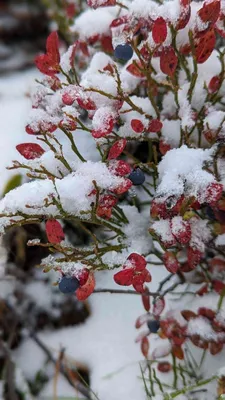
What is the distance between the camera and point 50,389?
4.91 feet

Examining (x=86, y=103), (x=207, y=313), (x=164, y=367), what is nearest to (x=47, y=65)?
(x=86, y=103)

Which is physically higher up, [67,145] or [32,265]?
[67,145]

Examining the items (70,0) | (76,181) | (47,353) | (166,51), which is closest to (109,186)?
(76,181)

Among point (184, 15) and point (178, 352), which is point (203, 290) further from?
point (184, 15)

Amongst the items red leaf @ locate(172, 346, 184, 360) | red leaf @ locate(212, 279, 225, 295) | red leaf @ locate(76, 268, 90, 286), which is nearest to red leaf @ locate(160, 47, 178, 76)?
red leaf @ locate(76, 268, 90, 286)

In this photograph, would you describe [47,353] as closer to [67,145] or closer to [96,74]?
[67,145]

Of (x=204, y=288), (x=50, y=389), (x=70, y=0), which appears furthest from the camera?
(x=70, y=0)

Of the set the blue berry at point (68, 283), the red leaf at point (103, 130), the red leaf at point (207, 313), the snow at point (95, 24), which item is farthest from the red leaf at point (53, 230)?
the snow at point (95, 24)

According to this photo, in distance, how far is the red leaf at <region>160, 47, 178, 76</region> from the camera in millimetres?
1068

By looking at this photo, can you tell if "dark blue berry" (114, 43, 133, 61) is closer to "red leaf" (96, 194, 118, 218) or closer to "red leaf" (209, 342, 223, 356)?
"red leaf" (96, 194, 118, 218)

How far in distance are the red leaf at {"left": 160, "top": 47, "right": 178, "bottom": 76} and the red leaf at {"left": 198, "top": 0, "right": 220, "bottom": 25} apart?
95 mm

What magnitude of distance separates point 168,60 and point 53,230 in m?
0.45

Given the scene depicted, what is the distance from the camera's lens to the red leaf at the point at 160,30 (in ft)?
3.31

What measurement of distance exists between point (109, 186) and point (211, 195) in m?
0.21
